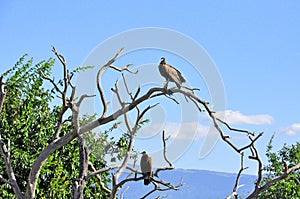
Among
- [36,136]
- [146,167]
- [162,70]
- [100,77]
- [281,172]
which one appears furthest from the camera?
[281,172]

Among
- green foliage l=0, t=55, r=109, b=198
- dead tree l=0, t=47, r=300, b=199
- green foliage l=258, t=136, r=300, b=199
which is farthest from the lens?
green foliage l=258, t=136, r=300, b=199

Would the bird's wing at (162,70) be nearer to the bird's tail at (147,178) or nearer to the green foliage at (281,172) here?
the bird's tail at (147,178)

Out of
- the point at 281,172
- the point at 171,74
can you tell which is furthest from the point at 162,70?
the point at 281,172

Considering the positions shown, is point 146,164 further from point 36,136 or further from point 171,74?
point 36,136

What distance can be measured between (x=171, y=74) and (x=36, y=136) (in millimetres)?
3922

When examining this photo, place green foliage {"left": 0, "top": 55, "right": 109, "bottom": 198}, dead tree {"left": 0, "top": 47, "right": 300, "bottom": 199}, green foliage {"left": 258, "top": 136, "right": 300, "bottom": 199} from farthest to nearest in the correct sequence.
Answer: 1. green foliage {"left": 258, "top": 136, "right": 300, "bottom": 199}
2. green foliage {"left": 0, "top": 55, "right": 109, "bottom": 198}
3. dead tree {"left": 0, "top": 47, "right": 300, "bottom": 199}

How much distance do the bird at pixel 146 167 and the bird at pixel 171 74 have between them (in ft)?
3.51

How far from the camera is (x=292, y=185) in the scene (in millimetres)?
12961

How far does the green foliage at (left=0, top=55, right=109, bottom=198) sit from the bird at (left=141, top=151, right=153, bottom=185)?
218 centimetres

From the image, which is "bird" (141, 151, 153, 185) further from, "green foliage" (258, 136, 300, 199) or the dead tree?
"green foliage" (258, 136, 300, 199)

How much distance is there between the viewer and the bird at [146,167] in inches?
249

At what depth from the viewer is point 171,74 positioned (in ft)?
18.9

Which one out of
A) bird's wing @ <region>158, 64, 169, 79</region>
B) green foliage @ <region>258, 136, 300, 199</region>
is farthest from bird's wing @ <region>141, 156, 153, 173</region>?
green foliage @ <region>258, 136, 300, 199</region>

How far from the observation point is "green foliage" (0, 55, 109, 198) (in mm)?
8805
